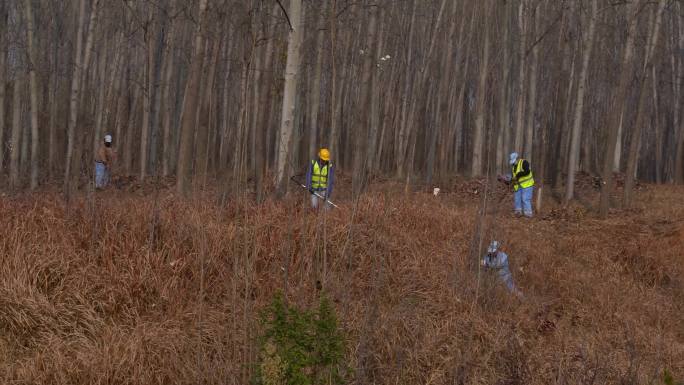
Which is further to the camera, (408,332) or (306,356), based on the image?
(408,332)

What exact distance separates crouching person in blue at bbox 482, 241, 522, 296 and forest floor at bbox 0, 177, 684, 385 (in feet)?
0.50

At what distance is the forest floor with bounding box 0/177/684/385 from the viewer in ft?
18.9

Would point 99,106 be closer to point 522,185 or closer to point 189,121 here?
point 189,121

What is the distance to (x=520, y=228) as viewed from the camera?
13.4m

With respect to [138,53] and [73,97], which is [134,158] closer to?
[138,53]

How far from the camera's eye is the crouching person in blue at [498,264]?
7.41 m

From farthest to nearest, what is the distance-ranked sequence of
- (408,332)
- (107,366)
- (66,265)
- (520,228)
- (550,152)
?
1. (550,152)
2. (520,228)
3. (66,265)
4. (408,332)
5. (107,366)

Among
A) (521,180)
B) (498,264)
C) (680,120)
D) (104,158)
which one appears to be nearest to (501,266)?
(498,264)

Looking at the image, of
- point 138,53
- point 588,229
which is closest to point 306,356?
point 588,229

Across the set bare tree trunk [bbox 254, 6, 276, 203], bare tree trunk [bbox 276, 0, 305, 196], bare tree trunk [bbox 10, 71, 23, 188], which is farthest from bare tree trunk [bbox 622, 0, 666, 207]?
bare tree trunk [bbox 10, 71, 23, 188]

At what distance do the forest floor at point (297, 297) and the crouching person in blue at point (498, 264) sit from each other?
15 centimetres

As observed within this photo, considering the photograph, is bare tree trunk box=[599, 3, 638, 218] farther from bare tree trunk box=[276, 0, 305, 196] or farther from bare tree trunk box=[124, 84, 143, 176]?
bare tree trunk box=[124, 84, 143, 176]

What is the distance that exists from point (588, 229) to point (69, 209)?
32.5 feet

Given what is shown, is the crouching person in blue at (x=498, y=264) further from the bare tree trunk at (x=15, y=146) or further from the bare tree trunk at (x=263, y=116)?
the bare tree trunk at (x=15, y=146)
